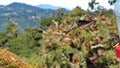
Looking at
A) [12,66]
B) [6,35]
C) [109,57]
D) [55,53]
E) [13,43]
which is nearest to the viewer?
[12,66]

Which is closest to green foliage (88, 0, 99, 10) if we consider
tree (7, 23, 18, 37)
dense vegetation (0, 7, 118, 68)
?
tree (7, 23, 18, 37)

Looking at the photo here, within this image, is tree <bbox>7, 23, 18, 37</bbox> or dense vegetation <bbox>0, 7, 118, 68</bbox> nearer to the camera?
dense vegetation <bbox>0, 7, 118, 68</bbox>

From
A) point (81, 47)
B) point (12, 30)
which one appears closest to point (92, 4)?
point (12, 30)

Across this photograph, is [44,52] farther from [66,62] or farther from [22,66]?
[22,66]

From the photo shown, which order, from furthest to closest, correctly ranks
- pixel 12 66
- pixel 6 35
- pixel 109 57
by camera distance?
pixel 6 35, pixel 109 57, pixel 12 66

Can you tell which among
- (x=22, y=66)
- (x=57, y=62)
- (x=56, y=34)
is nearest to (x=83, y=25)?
(x=56, y=34)

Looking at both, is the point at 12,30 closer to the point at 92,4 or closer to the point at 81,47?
the point at 92,4

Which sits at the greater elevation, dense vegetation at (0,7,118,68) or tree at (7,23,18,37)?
dense vegetation at (0,7,118,68)

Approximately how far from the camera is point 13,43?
182 ft

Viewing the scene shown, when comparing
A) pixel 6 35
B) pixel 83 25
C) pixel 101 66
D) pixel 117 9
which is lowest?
pixel 6 35

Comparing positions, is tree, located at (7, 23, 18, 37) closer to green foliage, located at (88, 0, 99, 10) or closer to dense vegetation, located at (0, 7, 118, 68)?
green foliage, located at (88, 0, 99, 10)

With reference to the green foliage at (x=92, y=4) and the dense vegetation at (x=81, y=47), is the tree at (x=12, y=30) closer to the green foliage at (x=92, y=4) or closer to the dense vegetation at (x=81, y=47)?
the green foliage at (x=92, y=4)

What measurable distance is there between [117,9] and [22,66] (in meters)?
4.64

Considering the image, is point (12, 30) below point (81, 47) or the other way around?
below
